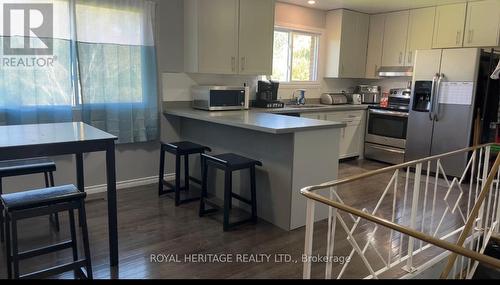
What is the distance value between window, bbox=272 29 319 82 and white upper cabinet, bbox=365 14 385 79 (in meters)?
0.89

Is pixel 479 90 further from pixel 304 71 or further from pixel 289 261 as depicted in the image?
pixel 289 261

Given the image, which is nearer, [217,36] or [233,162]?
[233,162]

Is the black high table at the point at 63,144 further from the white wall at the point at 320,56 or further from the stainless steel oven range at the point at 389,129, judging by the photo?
the stainless steel oven range at the point at 389,129

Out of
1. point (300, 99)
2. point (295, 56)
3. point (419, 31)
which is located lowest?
point (300, 99)

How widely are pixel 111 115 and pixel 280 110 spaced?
1.95 m

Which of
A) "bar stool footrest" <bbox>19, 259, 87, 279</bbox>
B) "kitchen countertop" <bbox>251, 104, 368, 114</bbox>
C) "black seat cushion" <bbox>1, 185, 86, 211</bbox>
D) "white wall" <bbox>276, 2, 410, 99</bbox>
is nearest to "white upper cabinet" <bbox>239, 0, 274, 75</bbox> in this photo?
"kitchen countertop" <bbox>251, 104, 368, 114</bbox>

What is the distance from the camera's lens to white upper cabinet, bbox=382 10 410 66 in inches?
216

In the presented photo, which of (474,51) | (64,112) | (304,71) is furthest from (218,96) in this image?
(474,51)

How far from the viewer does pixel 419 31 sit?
5305 millimetres

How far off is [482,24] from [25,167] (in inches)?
206

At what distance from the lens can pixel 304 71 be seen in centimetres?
577

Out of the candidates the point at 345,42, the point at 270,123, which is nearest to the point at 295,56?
the point at 345,42

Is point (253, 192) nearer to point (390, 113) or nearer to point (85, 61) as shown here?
point (85, 61)

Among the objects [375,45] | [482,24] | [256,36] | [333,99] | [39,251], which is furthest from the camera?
[375,45]
